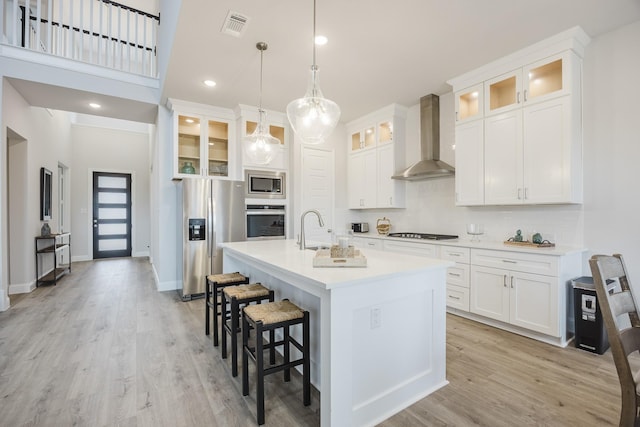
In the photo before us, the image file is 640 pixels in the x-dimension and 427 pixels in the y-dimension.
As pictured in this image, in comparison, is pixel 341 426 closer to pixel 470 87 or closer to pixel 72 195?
pixel 470 87

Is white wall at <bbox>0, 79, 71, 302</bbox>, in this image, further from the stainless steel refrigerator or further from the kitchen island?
the kitchen island

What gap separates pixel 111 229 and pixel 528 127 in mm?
9003

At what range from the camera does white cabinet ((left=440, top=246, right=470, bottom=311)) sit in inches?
130

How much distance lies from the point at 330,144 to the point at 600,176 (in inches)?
142

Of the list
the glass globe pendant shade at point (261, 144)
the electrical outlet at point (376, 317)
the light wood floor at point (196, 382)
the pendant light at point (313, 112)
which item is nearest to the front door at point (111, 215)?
the light wood floor at point (196, 382)

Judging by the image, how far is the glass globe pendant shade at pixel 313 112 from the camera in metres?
2.18

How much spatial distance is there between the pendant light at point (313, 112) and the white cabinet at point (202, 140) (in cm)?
267

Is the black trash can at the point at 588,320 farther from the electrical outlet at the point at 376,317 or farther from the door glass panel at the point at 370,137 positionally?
the door glass panel at the point at 370,137

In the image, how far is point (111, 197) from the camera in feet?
25.8

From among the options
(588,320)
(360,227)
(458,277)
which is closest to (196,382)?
(458,277)

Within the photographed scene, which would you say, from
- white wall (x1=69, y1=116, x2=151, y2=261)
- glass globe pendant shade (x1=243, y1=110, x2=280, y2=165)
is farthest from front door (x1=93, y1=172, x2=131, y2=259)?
glass globe pendant shade (x1=243, y1=110, x2=280, y2=165)

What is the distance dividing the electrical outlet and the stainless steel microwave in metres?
3.39

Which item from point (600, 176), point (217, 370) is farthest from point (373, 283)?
point (600, 176)

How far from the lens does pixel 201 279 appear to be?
4.19 m
